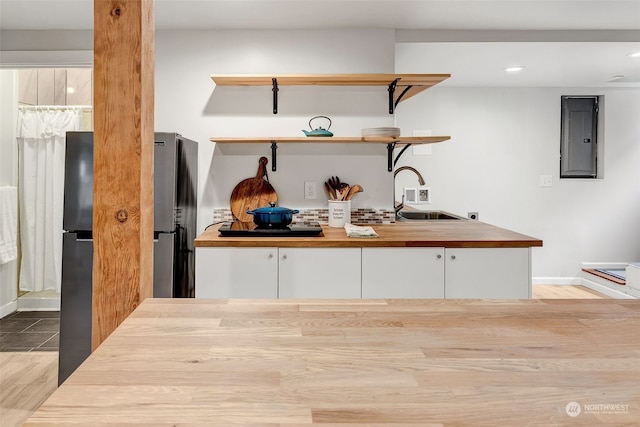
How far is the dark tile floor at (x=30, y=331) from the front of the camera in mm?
3266

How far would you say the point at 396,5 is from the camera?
2791 millimetres

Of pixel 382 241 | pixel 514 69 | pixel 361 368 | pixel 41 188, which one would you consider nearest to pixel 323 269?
pixel 382 241

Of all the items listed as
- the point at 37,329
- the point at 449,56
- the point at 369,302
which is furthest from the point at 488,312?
the point at 37,329

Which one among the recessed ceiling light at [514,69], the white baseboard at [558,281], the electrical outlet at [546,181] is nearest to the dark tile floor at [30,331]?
the recessed ceiling light at [514,69]

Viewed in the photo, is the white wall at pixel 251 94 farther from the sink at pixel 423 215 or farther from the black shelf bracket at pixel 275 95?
the sink at pixel 423 215

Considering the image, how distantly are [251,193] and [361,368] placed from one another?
8.39 ft

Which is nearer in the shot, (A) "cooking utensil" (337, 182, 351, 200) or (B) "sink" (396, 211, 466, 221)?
(A) "cooking utensil" (337, 182, 351, 200)

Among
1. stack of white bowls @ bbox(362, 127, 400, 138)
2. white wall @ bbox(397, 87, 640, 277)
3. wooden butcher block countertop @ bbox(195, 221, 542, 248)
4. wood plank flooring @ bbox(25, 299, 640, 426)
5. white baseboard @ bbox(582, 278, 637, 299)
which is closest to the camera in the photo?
wood plank flooring @ bbox(25, 299, 640, 426)

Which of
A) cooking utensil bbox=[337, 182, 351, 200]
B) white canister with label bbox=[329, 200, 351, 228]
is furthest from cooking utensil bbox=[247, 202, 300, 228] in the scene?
cooking utensil bbox=[337, 182, 351, 200]

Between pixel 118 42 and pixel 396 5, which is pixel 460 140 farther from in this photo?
pixel 118 42

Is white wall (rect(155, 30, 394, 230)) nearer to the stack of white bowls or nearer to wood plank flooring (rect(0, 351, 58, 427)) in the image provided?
the stack of white bowls

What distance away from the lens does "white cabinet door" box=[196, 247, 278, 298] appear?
2535 mm

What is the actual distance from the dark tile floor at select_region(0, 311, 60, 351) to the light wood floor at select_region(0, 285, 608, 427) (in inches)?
5.7
